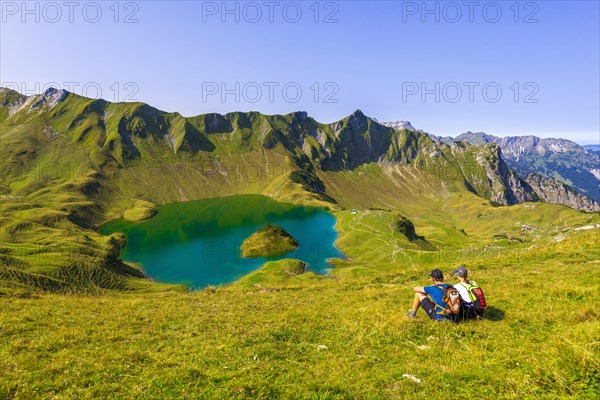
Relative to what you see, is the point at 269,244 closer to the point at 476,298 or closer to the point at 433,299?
the point at 433,299

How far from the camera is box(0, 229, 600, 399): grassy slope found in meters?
Answer: 9.03

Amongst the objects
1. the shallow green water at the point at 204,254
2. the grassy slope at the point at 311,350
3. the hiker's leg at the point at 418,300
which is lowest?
the shallow green water at the point at 204,254

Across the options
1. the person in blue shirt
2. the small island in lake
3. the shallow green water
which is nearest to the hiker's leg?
the person in blue shirt

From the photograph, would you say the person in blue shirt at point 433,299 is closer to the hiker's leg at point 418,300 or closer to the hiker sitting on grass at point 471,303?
the hiker's leg at point 418,300

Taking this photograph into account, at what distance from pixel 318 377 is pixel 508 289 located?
50.2 feet

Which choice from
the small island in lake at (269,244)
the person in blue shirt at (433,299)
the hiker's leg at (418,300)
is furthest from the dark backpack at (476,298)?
the small island in lake at (269,244)

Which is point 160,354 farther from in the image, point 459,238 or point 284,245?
point 459,238

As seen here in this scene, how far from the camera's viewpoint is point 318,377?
10211 millimetres

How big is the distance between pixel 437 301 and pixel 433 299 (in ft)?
0.60

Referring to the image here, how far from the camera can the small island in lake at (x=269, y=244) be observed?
146 m

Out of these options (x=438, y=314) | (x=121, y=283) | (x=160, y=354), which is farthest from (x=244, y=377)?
(x=121, y=283)

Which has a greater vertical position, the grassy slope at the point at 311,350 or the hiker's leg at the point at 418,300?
the hiker's leg at the point at 418,300

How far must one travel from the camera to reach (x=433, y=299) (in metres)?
14.6

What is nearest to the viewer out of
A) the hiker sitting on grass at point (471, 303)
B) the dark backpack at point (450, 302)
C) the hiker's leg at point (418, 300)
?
the dark backpack at point (450, 302)
